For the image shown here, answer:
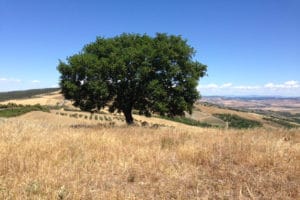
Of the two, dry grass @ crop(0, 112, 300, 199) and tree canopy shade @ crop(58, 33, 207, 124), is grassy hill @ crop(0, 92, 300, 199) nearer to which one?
dry grass @ crop(0, 112, 300, 199)

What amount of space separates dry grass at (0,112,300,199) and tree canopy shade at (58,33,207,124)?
60.4 feet

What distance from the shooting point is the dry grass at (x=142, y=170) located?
5168mm

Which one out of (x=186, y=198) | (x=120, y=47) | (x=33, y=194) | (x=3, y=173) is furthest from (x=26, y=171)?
(x=120, y=47)

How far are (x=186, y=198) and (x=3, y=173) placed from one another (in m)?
3.30

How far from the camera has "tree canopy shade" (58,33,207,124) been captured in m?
27.3

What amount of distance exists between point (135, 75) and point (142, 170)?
21630 mm

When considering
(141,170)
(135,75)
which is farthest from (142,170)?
(135,75)

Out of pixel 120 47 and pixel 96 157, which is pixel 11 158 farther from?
pixel 120 47

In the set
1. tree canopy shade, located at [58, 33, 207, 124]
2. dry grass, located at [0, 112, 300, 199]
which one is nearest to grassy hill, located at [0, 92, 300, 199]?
dry grass, located at [0, 112, 300, 199]

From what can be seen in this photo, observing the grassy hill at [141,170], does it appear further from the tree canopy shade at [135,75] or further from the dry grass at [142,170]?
the tree canopy shade at [135,75]

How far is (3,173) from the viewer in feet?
19.4

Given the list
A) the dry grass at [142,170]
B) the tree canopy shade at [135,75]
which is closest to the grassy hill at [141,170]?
the dry grass at [142,170]

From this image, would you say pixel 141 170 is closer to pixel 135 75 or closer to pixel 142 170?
pixel 142 170

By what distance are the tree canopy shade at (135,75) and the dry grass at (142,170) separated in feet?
60.4
